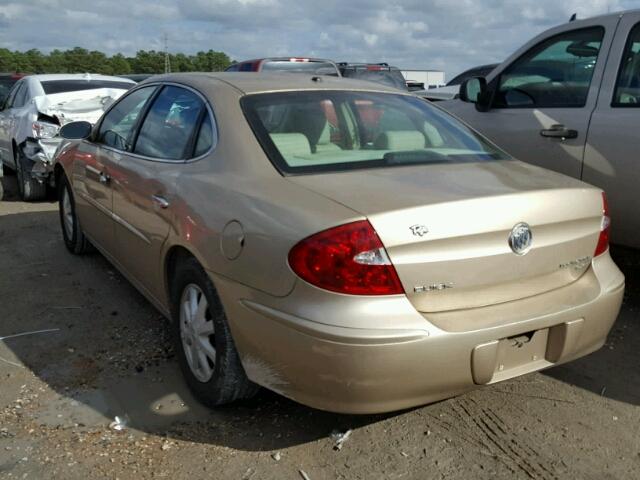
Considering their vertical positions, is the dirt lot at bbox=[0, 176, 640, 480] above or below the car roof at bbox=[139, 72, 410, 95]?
below

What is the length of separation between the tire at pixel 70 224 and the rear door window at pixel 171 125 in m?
1.73

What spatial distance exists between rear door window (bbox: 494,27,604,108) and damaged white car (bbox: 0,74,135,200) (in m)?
5.49

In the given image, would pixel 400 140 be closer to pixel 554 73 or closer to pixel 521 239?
pixel 521 239

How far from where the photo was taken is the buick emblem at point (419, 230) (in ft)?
7.80

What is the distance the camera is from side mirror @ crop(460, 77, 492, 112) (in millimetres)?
5020

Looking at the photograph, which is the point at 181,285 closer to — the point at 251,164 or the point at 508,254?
the point at 251,164

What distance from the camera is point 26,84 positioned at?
9.09 meters

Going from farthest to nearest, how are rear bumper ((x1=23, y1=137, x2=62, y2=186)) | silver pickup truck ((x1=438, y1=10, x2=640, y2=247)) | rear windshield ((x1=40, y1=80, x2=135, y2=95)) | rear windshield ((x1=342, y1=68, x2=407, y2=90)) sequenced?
1. rear windshield ((x1=342, y1=68, x2=407, y2=90))
2. rear windshield ((x1=40, y1=80, x2=135, y2=95))
3. rear bumper ((x1=23, y1=137, x2=62, y2=186))
4. silver pickup truck ((x1=438, y1=10, x2=640, y2=247))

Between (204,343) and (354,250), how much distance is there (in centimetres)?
109

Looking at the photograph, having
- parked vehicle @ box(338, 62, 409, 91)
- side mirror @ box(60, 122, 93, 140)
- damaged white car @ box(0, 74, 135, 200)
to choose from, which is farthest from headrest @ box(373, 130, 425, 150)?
parked vehicle @ box(338, 62, 409, 91)

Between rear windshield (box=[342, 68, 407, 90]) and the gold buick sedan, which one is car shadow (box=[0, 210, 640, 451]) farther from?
rear windshield (box=[342, 68, 407, 90])

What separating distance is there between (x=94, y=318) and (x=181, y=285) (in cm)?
140

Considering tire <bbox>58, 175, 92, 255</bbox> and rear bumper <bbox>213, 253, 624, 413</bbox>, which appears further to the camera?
tire <bbox>58, 175, 92, 255</bbox>

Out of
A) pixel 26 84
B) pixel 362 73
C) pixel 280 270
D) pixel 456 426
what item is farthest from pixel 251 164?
pixel 362 73
